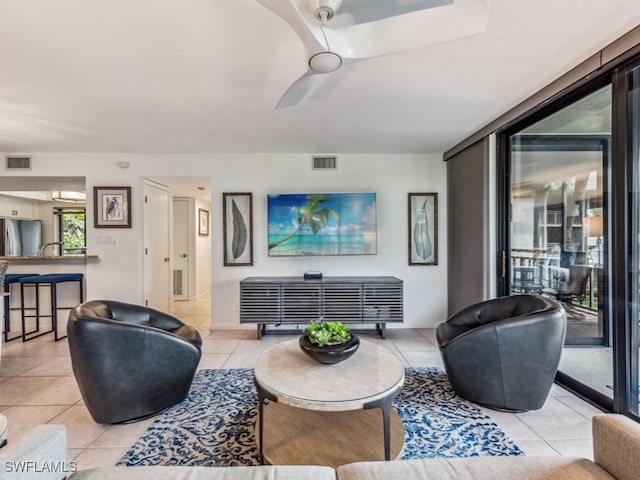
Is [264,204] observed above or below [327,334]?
above

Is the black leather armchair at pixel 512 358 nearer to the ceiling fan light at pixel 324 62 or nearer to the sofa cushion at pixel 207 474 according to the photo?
the sofa cushion at pixel 207 474

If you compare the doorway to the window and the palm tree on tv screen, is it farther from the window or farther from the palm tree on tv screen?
the palm tree on tv screen

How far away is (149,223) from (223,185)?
130cm

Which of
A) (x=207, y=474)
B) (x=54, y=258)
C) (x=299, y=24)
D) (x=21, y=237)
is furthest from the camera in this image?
(x=21, y=237)

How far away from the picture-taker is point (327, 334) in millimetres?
2020

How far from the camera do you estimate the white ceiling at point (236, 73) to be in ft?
5.44

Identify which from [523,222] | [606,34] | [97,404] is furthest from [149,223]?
[606,34]

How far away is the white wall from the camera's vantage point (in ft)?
14.0

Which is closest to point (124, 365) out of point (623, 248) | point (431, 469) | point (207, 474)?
point (207, 474)

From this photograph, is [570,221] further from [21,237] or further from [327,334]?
[21,237]

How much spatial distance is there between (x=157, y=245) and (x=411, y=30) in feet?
15.0

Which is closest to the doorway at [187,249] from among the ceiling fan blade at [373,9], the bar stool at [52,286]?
the bar stool at [52,286]

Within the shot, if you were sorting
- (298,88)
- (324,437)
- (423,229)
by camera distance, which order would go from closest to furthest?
1. (324,437)
2. (298,88)
3. (423,229)

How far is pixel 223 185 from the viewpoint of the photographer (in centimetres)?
429
